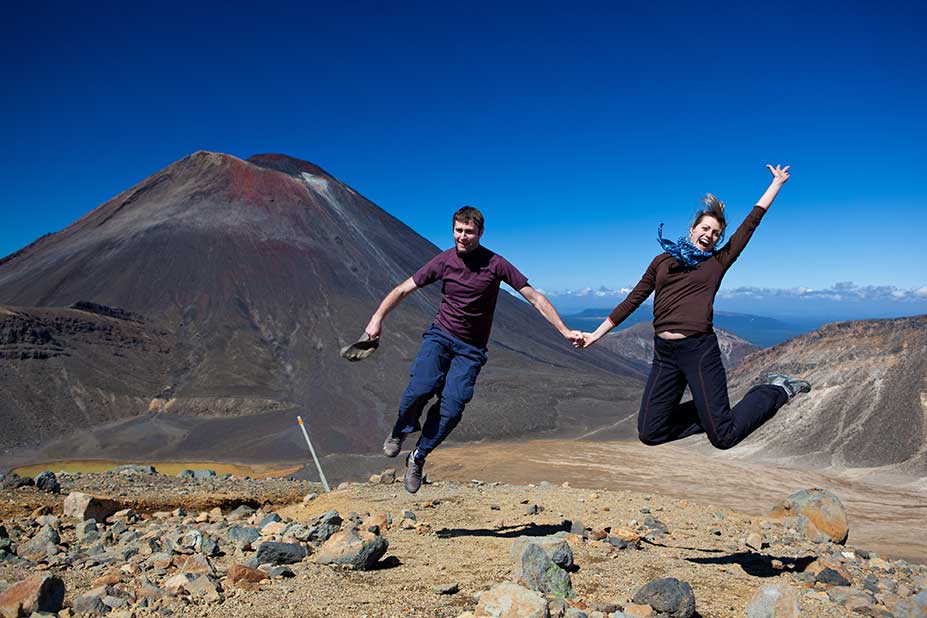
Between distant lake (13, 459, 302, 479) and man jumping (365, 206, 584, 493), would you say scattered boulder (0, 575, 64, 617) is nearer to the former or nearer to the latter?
man jumping (365, 206, 584, 493)

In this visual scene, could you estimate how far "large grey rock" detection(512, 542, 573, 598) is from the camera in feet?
13.1

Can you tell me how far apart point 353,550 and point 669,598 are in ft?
6.64

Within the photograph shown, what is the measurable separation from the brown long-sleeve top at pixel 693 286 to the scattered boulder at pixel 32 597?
388cm

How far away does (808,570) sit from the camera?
5.51 meters

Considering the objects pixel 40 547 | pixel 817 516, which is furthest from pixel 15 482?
pixel 817 516

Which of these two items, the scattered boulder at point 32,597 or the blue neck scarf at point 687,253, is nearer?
the scattered boulder at point 32,597

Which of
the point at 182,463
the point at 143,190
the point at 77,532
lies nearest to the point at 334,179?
the point at 143,190

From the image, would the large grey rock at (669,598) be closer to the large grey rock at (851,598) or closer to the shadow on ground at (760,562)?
the large grey rock at (851,598)

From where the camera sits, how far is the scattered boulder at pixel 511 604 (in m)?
3.29

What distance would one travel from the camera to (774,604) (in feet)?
11.9

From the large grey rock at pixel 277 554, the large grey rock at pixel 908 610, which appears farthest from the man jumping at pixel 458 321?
the large grey rock at pixel 908 610

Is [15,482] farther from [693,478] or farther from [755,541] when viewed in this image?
[693,478]

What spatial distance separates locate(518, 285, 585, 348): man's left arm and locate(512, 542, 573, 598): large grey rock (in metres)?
1.84

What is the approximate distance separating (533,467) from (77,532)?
16.5 meters
